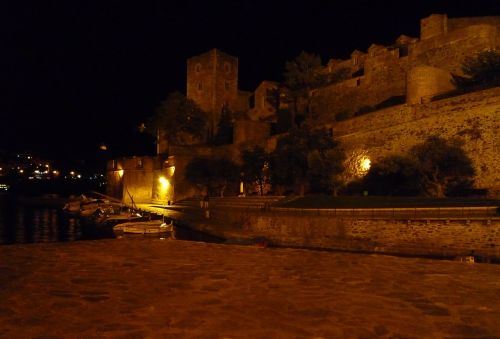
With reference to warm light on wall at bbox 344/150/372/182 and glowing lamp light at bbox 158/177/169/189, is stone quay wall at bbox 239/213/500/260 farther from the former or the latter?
glowing lamp light at bbox 158/177/169/189

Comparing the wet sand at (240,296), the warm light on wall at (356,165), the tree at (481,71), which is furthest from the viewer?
the warm light on wall at (356,165)

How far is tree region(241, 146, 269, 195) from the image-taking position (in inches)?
1292

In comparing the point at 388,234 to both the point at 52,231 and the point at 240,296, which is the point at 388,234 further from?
the point at 52,231

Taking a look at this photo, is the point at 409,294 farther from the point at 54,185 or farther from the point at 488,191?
the point at 54,185

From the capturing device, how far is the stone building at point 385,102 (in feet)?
66.8

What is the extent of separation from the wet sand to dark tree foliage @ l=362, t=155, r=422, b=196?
1459 centimetres

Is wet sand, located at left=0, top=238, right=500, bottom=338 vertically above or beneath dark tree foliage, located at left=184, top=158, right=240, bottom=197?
beneath

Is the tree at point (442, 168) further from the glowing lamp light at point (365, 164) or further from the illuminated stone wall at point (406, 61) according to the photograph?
the illuminated stone wall at point (406, 61)

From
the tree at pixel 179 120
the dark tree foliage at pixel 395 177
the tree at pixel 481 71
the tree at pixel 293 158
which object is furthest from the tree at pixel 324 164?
the tree at pixel 179 120

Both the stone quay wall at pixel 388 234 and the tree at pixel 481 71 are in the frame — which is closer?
the stone quay wall at pixel 388 234

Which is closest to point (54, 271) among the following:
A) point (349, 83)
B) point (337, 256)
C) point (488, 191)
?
point (337, 256)

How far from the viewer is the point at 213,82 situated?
171 ft

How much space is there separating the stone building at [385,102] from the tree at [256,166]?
1519 millimetres

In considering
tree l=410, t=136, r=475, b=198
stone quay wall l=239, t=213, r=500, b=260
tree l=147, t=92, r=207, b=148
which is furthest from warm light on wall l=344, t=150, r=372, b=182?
tree l=147, t=92, r=207, b=148
